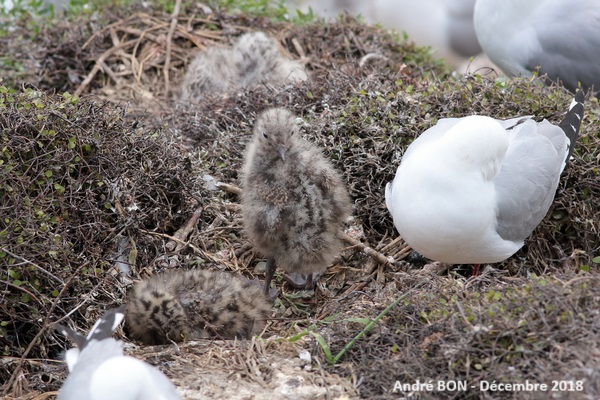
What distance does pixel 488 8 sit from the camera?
7875mm

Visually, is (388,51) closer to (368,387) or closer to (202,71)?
(202,71)

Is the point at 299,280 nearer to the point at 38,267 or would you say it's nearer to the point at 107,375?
the point at 38,267

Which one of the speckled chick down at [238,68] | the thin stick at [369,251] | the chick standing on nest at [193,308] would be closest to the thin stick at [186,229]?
the chick standing on nest at [193,308]

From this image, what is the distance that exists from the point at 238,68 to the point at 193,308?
3586 millimetres

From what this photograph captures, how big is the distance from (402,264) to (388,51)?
132 inches

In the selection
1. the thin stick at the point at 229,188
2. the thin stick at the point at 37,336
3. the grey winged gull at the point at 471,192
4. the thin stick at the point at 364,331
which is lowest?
the thin stick at the point at 37,336

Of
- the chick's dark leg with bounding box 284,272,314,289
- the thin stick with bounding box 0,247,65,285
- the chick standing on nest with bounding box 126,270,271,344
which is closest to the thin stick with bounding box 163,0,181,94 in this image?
the chick's dark leg with bounding box 284,272,314,289

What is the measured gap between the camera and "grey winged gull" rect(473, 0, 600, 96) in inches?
Result: 291

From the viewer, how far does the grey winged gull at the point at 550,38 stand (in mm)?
7379

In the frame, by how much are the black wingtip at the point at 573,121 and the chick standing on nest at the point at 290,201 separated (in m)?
1.58

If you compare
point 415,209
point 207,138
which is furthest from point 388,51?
point 415,209

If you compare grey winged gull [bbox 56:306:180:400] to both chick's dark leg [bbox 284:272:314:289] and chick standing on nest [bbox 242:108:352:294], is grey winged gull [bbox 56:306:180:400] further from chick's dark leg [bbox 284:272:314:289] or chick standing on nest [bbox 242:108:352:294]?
chick's dark leg [bbox 284:272:314:289]

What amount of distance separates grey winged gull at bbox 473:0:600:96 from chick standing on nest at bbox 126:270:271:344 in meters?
3.32

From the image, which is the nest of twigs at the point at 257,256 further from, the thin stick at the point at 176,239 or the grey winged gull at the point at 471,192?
the grey winged gull at the point at 471,192
